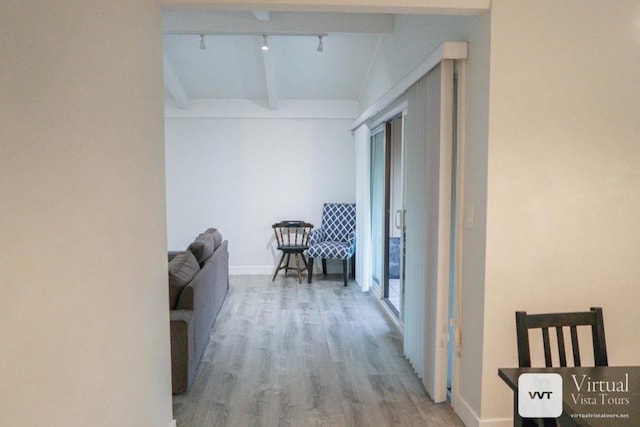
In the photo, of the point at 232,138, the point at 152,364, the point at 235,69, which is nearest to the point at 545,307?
the point at 152,364

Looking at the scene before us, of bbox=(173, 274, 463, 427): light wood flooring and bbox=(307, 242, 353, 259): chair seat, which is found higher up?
bbox=(307, 242, 353, 259): chair seat

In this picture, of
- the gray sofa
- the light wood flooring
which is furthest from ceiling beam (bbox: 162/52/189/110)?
the light wood flooring

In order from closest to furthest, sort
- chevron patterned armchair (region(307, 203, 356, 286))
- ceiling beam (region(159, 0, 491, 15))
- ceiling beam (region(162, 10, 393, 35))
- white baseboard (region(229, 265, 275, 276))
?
1. ceiling beam (region(159, 0, 491, 15))
2. ceiling beam (region(162, 10, 393, 35))
3. chevron patterned armchair (region(307, 203, 356, 286))
4. white baseboard (region(229, 265, 275, 276))

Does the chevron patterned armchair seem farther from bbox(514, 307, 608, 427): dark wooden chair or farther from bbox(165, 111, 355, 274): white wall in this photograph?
bbox(514, 307, 608, 427): dark wooden chair

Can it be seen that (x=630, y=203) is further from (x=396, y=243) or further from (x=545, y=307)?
(x=396, y=243)

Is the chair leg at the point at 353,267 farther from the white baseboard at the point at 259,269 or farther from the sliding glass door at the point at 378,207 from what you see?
the sliding glass door at the point at 378,207

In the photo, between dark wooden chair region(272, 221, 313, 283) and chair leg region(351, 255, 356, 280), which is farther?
chair leg region(351, 255, 356, 280)

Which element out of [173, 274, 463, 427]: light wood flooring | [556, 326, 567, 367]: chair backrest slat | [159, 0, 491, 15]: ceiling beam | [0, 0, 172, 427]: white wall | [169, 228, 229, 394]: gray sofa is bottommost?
[173, 274, 463, 427]: light wood flooring

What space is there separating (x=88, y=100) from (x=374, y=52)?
14.3 ft

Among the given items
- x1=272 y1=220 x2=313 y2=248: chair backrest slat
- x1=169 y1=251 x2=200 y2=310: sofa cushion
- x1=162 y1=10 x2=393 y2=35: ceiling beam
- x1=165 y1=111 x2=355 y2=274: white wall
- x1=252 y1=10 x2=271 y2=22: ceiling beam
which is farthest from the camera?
x1=165 y1=111 x2=355 y2=274: white wall

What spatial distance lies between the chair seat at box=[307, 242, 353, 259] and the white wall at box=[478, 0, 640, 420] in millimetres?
3569

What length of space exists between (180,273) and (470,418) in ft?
7.34

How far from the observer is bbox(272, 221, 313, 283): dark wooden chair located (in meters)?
6.24

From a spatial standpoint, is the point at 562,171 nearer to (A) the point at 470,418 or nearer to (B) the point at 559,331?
(B) the point at 559,331
